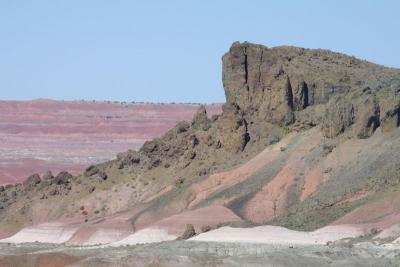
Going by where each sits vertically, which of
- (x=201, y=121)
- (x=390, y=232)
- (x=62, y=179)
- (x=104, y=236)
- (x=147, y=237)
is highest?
(x=201, y=121)

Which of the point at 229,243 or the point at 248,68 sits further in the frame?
the point at 248,68

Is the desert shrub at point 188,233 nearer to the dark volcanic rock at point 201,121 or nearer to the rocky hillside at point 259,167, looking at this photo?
the rocky hillside at point 259,167

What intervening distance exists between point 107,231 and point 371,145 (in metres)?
18.0

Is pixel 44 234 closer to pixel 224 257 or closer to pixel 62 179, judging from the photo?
pixel 62 179

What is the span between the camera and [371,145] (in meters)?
80.4

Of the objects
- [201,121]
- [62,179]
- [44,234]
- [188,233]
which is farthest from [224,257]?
[62,179]

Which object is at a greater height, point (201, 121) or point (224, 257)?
point (201, 121)

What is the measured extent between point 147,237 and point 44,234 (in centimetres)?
1241

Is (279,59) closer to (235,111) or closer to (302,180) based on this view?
(235,111)

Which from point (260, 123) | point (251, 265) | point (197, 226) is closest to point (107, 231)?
point (197, 226)

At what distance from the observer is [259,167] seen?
86500 millimetres

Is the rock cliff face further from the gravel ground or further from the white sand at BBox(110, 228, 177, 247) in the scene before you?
the gravel ground

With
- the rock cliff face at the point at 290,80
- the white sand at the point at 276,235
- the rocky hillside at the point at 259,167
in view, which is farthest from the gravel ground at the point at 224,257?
the rock cliff face at the point at 290,80

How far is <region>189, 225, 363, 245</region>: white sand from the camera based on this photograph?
227 feet
